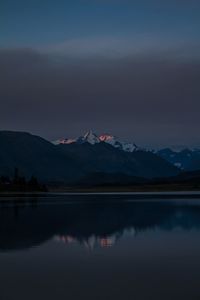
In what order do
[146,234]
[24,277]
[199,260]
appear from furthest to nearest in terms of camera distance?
[146,234] → [199,260] → [24,277]

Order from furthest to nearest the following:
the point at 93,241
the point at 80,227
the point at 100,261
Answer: the point at 80,227
the point at 93,241
the point at 100,261

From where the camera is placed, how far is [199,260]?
27.9 metres

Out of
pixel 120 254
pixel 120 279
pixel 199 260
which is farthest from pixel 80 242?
pixel 120 279

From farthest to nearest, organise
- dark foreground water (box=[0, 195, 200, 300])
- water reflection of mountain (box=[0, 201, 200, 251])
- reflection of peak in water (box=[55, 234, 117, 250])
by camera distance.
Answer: water reflection of mountain (box=[0, 201, 200, 251]) → reflection of peak in water (box=[55, 234, 117, 250]) → dark foreground water (box=[0, 195, 200, 300])

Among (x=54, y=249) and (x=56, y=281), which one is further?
(x=54, y=249)

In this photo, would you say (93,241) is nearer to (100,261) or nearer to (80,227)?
(100,261)

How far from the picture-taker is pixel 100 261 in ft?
93.0

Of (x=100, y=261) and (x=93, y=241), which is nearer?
(x=100, y=261)

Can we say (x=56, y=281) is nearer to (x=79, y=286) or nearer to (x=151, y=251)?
(x=79, y=286)

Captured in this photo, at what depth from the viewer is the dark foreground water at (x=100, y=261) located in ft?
70.4

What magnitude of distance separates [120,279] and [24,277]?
428 centimetres

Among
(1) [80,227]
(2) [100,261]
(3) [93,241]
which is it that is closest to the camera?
(2) [100,261]

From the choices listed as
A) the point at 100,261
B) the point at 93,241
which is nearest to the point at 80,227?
the point at 93,241

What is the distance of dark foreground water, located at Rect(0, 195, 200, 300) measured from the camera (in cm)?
2147
